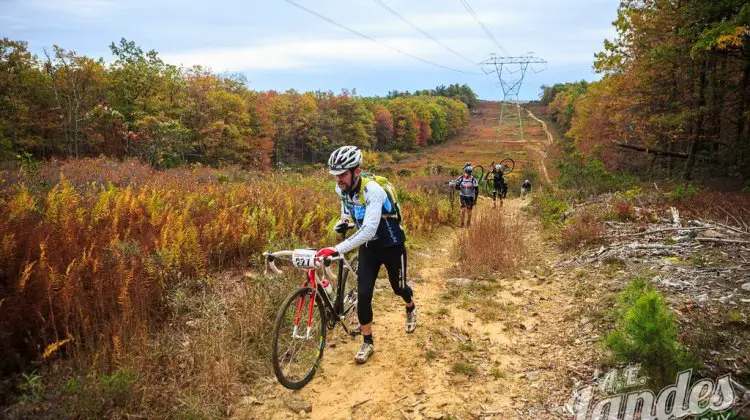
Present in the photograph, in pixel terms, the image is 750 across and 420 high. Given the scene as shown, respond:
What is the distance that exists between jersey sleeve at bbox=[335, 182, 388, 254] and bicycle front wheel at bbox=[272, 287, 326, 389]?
2.34 feet

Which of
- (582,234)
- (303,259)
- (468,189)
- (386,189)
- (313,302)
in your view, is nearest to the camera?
(303,259)

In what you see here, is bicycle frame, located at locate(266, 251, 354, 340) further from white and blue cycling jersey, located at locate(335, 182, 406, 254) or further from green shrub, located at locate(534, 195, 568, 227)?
green shrub, located at locate(534, 195, 568, 227)

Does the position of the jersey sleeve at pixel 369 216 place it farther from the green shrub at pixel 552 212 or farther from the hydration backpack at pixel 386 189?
the green shrub at pixel 552 212

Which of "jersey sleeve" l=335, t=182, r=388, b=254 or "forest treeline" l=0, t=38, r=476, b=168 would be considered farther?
"forest treeline" l=0, t=38, r=476, b=168

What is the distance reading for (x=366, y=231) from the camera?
4.27 m

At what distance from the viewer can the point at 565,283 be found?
746 cm

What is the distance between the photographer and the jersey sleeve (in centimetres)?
419

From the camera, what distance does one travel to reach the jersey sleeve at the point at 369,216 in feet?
13.8

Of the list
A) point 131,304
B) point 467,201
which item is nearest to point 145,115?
point 467,201

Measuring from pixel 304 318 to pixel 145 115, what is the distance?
48694mm

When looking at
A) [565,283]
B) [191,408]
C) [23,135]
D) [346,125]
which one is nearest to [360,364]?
[191,408]

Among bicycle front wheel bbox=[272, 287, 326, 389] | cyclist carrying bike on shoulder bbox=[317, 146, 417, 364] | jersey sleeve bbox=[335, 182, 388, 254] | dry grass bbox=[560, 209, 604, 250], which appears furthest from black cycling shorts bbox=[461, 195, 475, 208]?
bicycle front wheel bbox=[272, 287, 326, 389]

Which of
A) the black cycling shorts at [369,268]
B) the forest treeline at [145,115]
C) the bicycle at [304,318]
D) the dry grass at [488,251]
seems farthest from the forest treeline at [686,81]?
the forest treeline at [145,115]

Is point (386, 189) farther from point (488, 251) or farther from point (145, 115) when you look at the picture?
point (145, 115)
